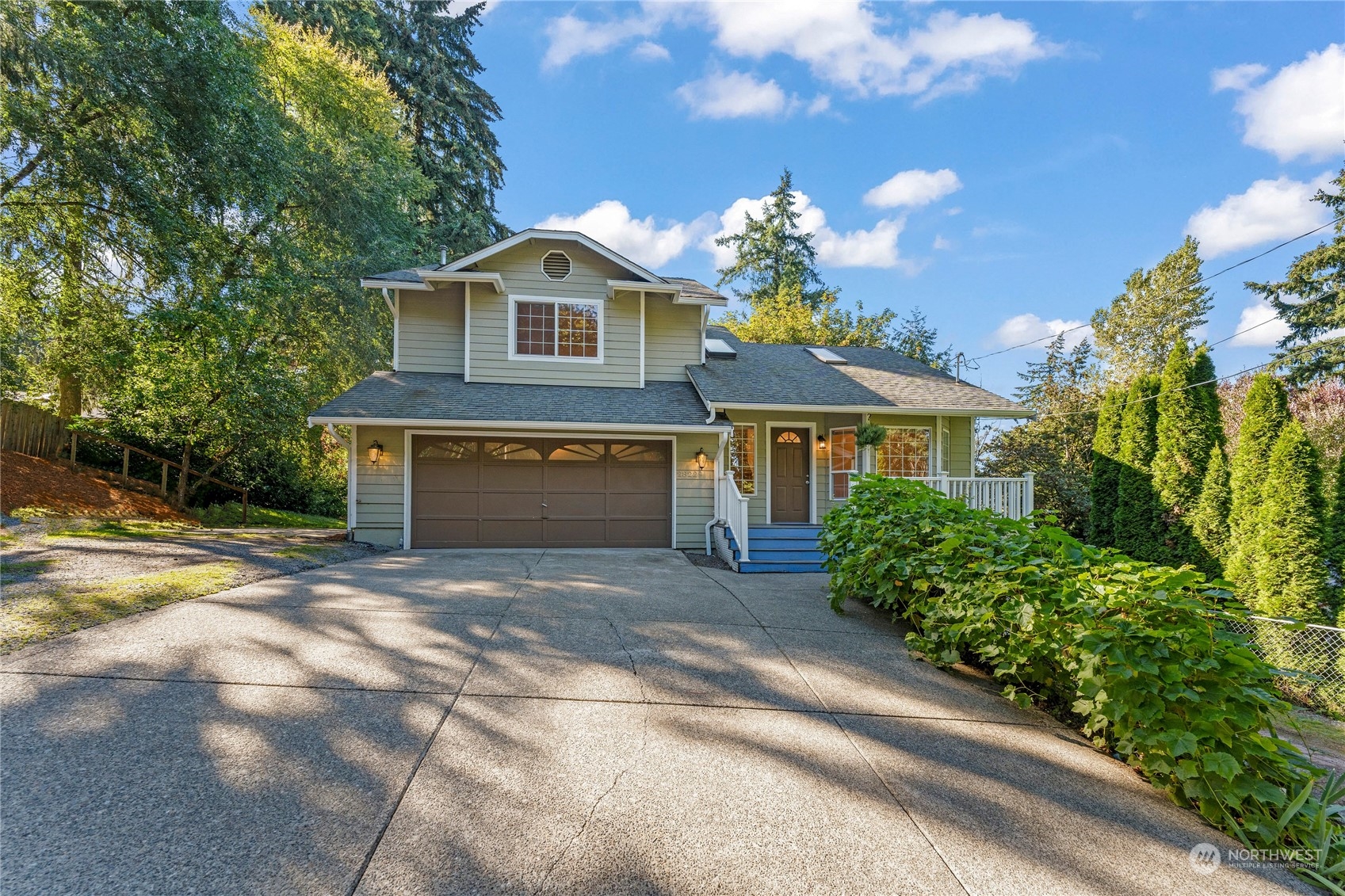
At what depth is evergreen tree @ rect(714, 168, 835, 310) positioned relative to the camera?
27.7 metres

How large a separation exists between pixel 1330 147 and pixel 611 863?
28.3 m

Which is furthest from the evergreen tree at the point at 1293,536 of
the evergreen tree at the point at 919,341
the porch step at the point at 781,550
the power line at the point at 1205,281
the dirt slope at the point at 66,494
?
the dirt slope at the point at 66,494

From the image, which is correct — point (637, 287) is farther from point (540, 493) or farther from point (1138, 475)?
point (1138, 475)

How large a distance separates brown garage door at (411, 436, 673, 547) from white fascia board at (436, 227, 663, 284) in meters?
3.29

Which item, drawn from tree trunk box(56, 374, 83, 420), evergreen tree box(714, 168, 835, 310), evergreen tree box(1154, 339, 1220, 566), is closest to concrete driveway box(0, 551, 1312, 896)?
evergreen tree box(1154, 339, 1220, 566)

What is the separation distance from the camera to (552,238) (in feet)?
34.9

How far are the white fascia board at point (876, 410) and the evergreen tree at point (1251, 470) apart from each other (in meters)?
3.00

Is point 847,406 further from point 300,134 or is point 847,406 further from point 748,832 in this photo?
point 300,134

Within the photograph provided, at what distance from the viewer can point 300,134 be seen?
12.9 m

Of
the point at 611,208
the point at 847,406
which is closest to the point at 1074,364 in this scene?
the point at 847,406

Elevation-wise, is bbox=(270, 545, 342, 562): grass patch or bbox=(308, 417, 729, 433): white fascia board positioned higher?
bbox=(308, 417, 729, 433): white fascia board

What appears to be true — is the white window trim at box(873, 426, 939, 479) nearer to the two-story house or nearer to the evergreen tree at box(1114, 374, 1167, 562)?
the two-story house

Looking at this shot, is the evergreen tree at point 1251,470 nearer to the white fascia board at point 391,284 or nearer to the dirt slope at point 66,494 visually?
the white fascia board at point 391,284

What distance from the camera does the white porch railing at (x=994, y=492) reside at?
910cm
